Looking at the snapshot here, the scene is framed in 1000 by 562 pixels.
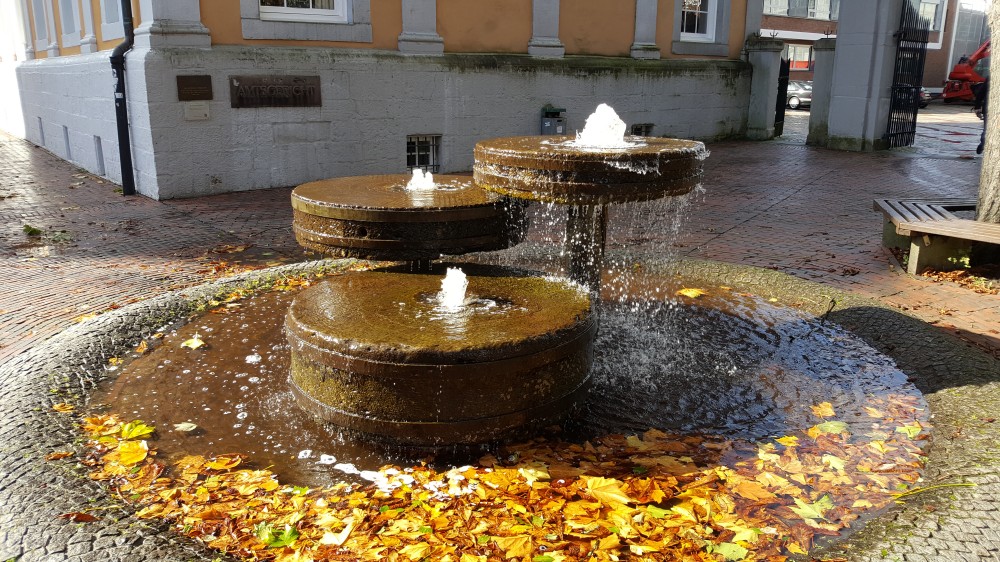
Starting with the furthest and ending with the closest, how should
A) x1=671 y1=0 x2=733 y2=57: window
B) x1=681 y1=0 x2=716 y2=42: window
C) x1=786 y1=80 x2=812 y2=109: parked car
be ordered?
1. x1=786 y1=80 x2=812 y2=109: parked car
2. x1=681 y1=0 x2=716 y2=42: window
3. x1=671 y1=0 x2=733 y2=57: window

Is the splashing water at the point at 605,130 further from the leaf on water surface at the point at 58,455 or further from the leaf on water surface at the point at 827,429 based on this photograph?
the leaf on water surface at the point at 58,455

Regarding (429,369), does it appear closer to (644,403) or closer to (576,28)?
(644,403)

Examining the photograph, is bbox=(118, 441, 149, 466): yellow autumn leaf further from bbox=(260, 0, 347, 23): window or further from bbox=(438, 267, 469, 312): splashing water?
bbox=(260, 0, 347, 23): window

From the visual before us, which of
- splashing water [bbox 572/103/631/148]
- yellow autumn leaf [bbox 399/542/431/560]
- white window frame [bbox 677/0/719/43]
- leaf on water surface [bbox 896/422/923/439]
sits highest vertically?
white window frame [bbox 677/0/719/43]

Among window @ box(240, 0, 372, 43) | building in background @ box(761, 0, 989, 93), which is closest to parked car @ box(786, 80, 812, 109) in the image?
building in background @ box(761, 0, 989, 93)

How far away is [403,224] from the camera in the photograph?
4066 mm

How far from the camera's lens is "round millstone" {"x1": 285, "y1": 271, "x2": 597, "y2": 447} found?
10.3 ft

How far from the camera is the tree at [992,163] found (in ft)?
21.8

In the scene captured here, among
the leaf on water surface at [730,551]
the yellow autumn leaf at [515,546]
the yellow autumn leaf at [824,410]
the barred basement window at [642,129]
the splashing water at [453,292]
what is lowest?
the yellow autumn leaf at [824,410]

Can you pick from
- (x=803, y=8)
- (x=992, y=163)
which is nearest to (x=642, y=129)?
(x=992, y=163)

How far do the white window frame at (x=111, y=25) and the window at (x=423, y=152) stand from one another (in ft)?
14.1

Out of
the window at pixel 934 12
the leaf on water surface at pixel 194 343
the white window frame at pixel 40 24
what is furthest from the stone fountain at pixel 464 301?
the window at pixel 934 12

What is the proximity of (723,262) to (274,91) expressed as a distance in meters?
6.81

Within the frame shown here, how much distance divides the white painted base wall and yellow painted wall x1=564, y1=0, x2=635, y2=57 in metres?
0.32
